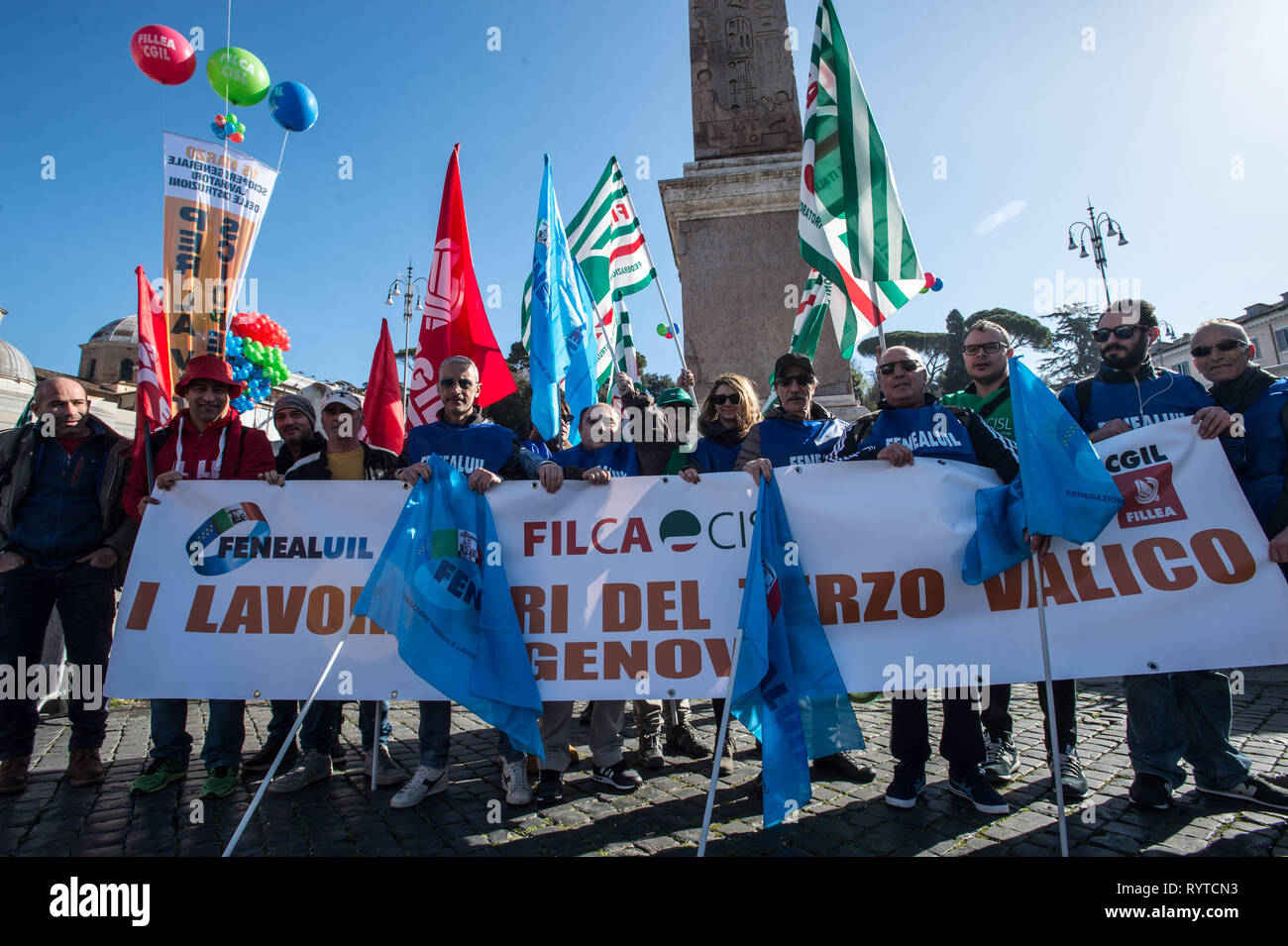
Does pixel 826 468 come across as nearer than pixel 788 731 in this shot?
No

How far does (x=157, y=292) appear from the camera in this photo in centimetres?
444

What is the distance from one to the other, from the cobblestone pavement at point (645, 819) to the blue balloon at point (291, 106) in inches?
340

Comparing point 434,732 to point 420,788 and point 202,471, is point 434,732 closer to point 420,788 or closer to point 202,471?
point 420,788

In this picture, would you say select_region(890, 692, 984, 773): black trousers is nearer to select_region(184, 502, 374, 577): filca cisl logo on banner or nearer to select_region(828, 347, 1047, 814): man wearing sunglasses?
select_region(828, 347, 1047, 814): man wearing sunglasses

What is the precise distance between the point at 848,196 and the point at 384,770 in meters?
4.33

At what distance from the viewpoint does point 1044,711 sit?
3.41m

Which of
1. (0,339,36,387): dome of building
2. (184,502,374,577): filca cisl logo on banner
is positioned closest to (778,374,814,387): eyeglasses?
(184,502,374,577): filca cisl logo on banner

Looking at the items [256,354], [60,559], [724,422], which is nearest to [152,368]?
[60,559]

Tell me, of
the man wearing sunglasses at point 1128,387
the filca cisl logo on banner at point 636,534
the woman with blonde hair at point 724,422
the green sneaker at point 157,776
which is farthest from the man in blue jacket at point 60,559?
the man wearing sunglasses at point 1128,387

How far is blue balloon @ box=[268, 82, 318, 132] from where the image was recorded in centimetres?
953

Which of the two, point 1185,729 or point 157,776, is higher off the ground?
point 1185,729
